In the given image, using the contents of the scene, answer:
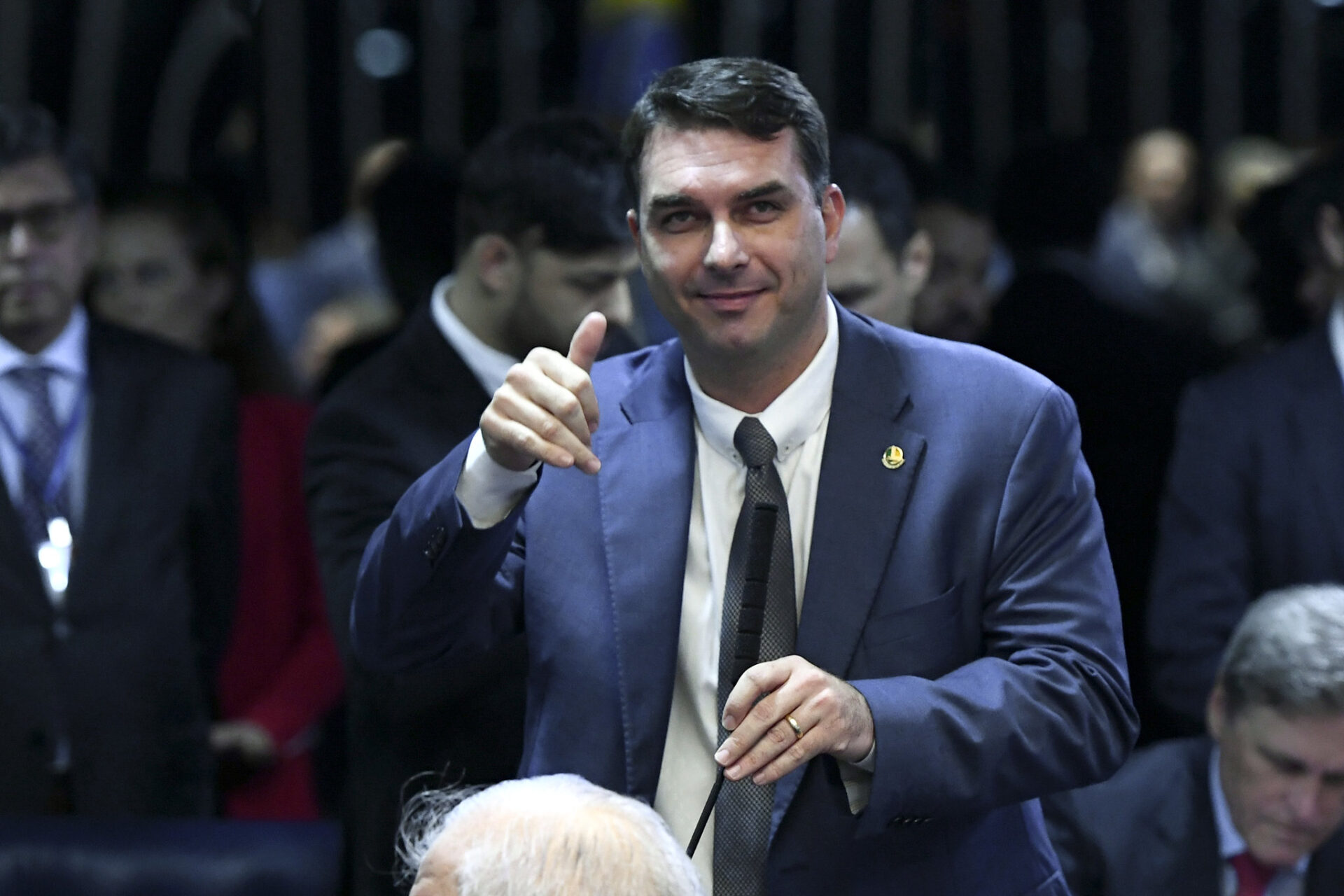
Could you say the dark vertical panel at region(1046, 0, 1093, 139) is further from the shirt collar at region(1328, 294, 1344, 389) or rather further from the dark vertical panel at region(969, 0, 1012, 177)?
the shirt collar at region(1328, 294, 1344, 389)

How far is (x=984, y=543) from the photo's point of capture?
1909 millimetres

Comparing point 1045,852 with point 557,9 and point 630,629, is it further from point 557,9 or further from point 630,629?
point 557,9

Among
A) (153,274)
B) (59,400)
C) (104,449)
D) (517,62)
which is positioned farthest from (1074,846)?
(517,62)

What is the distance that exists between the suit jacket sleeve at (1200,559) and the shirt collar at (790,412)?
1296 mm

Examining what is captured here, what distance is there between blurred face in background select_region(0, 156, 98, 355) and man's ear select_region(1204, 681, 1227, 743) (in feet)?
5.96

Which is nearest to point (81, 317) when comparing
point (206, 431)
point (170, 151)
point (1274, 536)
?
point (206, 431)

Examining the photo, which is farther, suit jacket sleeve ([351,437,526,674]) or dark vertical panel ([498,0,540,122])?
dark vertical panel ([498,0,540,122])

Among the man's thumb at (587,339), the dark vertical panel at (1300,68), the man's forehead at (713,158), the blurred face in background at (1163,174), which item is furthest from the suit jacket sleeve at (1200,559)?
the blurred face in background at (1163,174)

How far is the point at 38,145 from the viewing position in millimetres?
3275

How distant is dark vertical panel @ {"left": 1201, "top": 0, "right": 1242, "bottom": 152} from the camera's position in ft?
17.5

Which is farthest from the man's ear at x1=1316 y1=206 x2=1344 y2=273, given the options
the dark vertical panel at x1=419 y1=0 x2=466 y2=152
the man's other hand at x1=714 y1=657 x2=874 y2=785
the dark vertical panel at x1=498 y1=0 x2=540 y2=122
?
the dark vertical panel at x1=419 y1=0 x2=466 y2=152

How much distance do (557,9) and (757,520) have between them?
339cm

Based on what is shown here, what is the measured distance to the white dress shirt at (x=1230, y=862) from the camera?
9.29 ft

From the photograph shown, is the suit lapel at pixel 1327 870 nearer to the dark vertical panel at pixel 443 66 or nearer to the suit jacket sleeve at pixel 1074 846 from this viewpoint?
the suit jacket sleeve at pixel 1074 846
